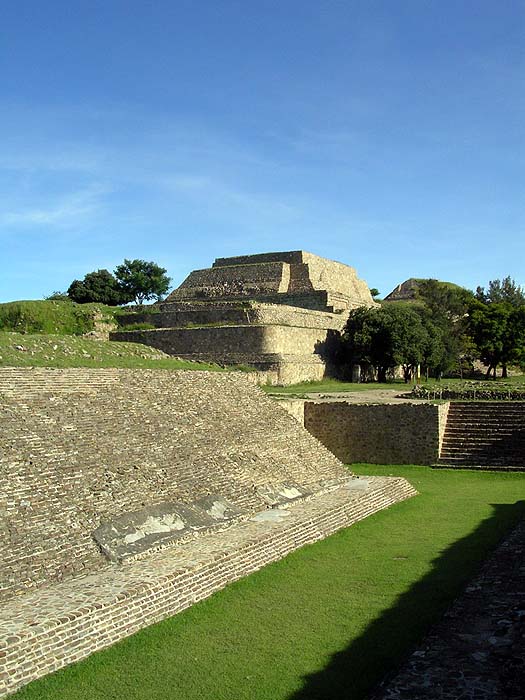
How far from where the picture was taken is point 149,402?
459 inches

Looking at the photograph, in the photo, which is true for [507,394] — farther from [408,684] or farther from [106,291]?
[106,291]

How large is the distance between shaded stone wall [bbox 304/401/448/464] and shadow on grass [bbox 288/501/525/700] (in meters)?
7.25

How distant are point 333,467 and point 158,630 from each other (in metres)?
7.49

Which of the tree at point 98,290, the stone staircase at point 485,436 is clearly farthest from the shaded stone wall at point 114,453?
the tree at point 98,290

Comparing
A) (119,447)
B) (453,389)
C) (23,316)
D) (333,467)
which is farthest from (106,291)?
(119,447)

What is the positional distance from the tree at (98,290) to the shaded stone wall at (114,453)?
30.1 meters

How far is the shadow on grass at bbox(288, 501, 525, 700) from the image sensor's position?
209 inches

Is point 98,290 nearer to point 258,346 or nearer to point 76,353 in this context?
point 258,346

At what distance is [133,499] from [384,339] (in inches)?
767

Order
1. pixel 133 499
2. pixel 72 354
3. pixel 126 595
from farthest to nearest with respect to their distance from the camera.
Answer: pixel 72 354
pixel 133 499
pixel 126 595

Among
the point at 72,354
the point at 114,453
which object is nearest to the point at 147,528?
the point at 114,453

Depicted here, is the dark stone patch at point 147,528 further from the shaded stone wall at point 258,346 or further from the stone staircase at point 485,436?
the shaded stone wall at point 258,346

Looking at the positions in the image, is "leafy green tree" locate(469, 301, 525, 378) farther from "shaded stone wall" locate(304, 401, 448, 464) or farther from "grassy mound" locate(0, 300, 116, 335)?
"grassy mound" locate(0, 300, 116, 335)

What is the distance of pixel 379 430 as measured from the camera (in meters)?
17.4
